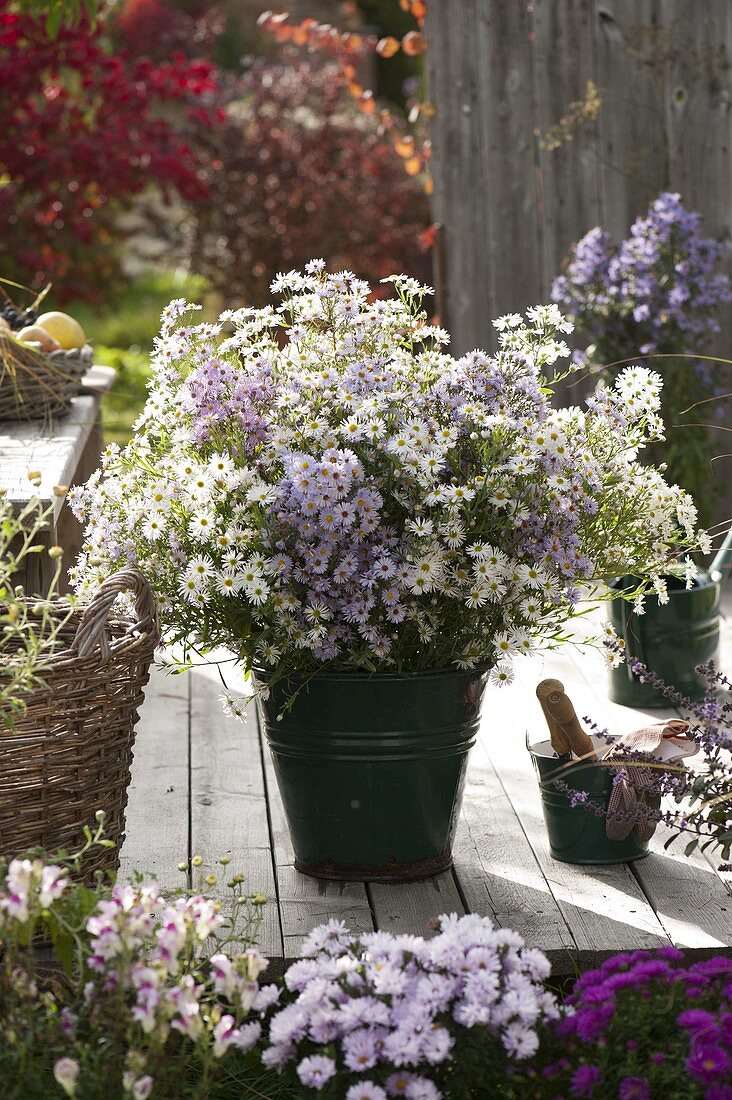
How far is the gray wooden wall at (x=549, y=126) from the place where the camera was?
4.30 meters

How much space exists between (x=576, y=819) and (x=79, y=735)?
35.1 inches

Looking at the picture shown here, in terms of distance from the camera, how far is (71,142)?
6051 mm

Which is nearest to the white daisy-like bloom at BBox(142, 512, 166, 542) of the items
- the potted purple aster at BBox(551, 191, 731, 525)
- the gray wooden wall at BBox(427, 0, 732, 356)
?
the potted purple aster at BBox(551, 191, 731, 525)

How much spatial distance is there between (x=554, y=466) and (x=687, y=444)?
214 cm

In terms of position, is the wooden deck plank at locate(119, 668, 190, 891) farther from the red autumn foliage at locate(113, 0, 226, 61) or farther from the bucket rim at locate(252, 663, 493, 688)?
the red autumn foliage at locate(113, 0, 226, 61)

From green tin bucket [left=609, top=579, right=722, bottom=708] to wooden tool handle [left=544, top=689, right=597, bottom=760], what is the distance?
72cm

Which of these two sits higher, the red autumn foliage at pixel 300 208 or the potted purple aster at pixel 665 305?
the red autumn foliage at pixel 300 208

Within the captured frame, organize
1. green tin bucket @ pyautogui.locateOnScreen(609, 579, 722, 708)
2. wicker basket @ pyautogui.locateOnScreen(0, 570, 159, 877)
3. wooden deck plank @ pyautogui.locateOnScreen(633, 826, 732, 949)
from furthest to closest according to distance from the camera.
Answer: green tin bucket @ pyautogui.locateOnScreen(609, 579, 722, 708) < wooden deck plank @ pyautogui.locateOnScreen(633, 826, 732, 949) < wicker basket @ pyautogui.locateOnScreen(0, 570, 159, 877)

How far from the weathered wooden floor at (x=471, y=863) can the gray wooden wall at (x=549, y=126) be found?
195 centimetres

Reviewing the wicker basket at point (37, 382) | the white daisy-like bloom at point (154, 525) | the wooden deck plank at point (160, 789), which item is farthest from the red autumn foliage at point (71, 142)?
the white daisy-like bloom at point (154, 525)

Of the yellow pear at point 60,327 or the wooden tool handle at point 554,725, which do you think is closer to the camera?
the wooden tool handle at point 554,725

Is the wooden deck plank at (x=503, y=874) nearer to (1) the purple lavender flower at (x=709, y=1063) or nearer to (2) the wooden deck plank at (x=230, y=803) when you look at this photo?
(2) the wooden deck plank at (x=230, y=803)

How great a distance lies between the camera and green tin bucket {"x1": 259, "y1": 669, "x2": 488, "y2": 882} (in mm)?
2156

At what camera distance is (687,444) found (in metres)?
4.10
